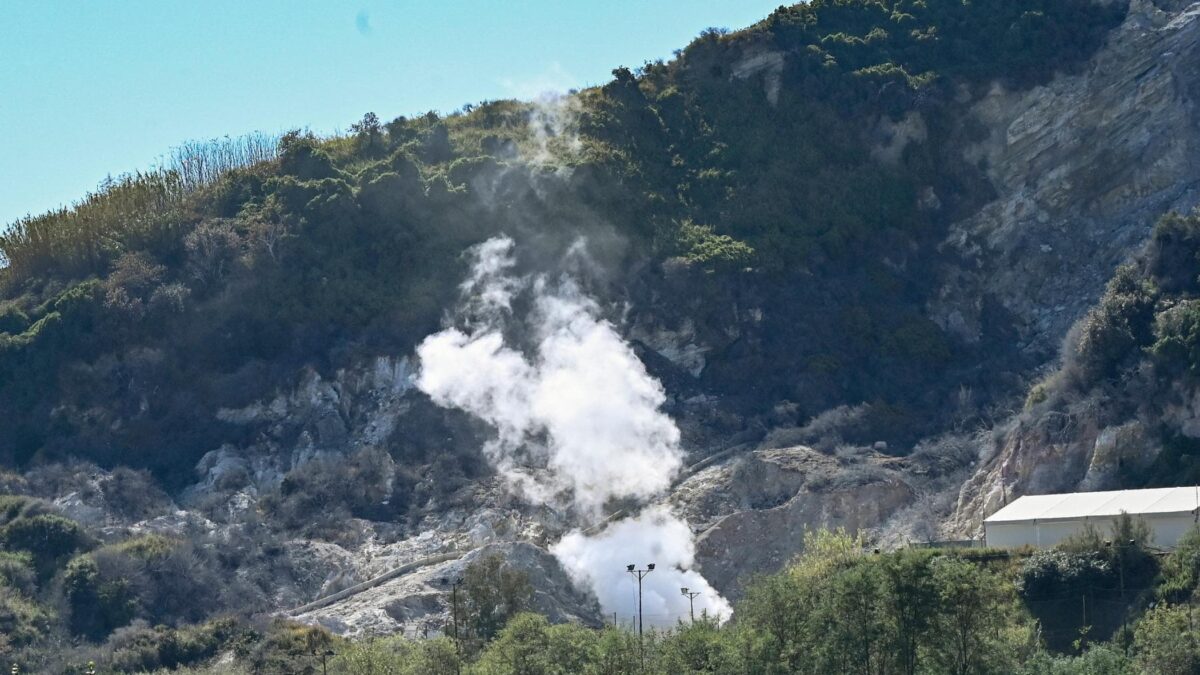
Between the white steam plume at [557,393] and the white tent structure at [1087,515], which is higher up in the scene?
the white steam plume at [557,393]

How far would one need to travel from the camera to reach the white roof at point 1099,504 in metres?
76.1

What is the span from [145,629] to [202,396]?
21.0 metres

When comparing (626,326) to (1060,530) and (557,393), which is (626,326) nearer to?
(557,393)

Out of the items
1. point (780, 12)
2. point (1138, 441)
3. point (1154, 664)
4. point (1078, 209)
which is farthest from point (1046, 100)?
point (1154, 664)

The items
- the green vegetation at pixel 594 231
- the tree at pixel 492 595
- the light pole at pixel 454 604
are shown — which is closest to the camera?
the light pole at pixel 454 604

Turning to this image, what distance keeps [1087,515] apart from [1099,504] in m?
1.54

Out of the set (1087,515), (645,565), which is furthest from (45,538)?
(1087,515)

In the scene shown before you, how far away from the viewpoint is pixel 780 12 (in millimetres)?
124750

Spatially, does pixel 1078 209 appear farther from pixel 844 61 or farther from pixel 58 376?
pixel 58 376

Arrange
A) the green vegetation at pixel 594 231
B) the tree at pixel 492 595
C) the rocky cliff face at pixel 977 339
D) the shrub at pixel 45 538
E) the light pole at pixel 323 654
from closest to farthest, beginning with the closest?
the light pole at pixel 323 654, the tree at pixel 492 595, the rocky cliff face at pixel 977 339, the shrub at pixel 45 538, the green vegetation at pixel 594 231

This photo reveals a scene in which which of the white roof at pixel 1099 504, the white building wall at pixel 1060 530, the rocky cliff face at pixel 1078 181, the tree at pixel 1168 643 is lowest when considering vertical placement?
the tree at pixel 1168 643

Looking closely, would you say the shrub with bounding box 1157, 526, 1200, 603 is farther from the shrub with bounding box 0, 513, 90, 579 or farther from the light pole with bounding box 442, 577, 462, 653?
the shrub with bounding box 0, 513, 90, 579

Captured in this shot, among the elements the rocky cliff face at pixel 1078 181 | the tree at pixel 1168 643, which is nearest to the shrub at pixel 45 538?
the rocky cliff face at pixel 1078 181

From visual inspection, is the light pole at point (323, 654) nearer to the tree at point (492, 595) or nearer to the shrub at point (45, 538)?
the tree at point (492, 595)
